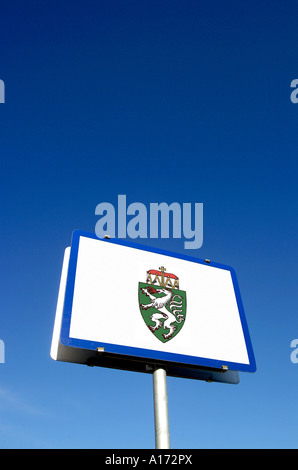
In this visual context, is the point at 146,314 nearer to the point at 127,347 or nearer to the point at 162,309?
the point at 162,309

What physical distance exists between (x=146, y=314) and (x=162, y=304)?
0.91 ft

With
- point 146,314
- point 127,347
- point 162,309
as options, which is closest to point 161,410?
point 127,347

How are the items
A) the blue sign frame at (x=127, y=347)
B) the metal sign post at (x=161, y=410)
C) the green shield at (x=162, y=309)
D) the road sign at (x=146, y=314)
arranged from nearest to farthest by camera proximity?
the metal sign post at (x=161, y=410) < the blue sign frame at (x=127, y=347) < the road sign at (x=146, y=314) < the green shield at (x=162, y=309)

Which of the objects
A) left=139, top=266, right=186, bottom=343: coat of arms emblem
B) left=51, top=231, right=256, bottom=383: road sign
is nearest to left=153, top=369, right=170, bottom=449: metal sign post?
left=51, top=231, right=256, bottom=383: road sign

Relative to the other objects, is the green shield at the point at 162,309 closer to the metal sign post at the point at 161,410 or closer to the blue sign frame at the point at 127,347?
the blue sign frame at the point at 127,347

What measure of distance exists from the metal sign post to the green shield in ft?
1.35

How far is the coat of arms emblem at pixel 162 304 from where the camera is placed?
423 centimetres

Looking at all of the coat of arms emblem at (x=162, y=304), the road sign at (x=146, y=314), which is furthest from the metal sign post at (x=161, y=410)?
the coat of arms emblem at (x=162, y=304)

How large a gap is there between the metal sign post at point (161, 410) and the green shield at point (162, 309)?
0.41 metres

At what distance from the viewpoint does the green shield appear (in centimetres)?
421

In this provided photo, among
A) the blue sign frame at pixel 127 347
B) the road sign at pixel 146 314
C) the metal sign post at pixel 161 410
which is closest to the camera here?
the metal sign post at pixel 161 410
